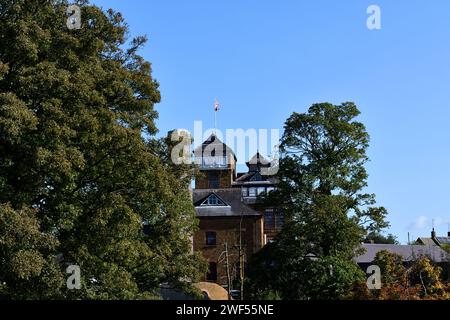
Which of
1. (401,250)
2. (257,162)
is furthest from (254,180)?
(401,250)

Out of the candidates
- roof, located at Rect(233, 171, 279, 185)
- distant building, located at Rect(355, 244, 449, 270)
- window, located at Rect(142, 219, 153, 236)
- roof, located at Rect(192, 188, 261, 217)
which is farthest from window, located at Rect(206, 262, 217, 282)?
window, located at Rect(142, 219, 153, 236)

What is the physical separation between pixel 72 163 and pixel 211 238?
34805mm

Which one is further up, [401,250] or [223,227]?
[223,227]

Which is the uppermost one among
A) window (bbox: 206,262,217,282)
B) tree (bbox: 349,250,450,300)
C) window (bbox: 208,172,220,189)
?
window (bbox: 208,172,220,189)

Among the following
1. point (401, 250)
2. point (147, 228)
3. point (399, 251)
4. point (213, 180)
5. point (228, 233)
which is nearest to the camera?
point (147, 228)

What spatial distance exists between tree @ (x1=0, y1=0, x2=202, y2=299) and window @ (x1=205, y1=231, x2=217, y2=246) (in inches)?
1101

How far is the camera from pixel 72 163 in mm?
20969

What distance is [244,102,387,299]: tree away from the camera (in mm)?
35656

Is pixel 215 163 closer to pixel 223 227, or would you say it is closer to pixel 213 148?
pixel 213 148

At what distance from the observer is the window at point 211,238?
54.8 meters

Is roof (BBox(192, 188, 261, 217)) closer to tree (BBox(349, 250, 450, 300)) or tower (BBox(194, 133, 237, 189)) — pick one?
tower (BBox(194, 133, 237, 189))

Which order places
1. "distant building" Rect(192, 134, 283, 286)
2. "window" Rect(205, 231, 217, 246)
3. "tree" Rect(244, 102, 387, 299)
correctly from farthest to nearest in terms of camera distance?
1. "window" Rect(205, 231, 217, 246)
2. "distant building" Rect(192, 134, 283, 286)
3. "tree" Rect(244, 102, 387, 299)

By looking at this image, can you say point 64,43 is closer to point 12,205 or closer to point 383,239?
point 12,205
